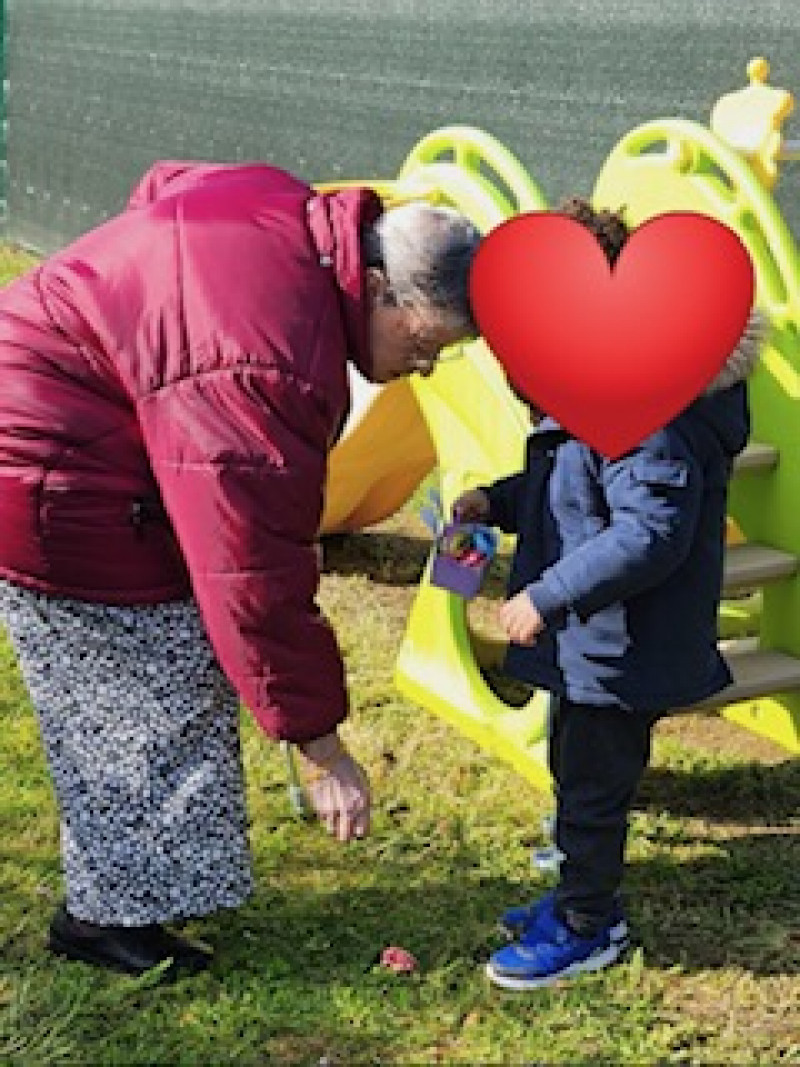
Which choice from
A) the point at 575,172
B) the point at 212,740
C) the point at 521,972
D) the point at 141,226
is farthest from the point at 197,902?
the point at 575,172

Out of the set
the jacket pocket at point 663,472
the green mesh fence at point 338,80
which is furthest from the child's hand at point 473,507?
the green mesh fence at point 338,80

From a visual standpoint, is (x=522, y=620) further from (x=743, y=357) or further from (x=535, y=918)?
(x=535, y=918)

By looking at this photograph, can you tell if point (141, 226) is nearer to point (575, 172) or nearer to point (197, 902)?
point (197, 902)

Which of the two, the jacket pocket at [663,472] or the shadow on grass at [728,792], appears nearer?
the jacket pocket at [663,472]

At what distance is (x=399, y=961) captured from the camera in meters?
3.25

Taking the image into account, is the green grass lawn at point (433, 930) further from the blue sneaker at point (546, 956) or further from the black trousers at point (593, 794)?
the black trousers at point (593, 794)

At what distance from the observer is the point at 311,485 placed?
8.64ft

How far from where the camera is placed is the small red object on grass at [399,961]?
324cm

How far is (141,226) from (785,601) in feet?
6.64

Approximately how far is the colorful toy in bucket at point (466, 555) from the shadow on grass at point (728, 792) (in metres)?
0.86

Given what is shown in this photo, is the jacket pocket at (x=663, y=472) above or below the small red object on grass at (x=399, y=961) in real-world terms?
above

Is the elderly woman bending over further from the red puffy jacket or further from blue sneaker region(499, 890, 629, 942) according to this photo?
blue sneaker region(499, 890, 629, 942)

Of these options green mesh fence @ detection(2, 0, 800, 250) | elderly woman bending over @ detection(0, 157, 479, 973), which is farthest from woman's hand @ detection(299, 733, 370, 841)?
green mesh fence @ detection(2, 0, 800, 250)

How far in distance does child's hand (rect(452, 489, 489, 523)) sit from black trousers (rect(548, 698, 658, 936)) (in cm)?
37
